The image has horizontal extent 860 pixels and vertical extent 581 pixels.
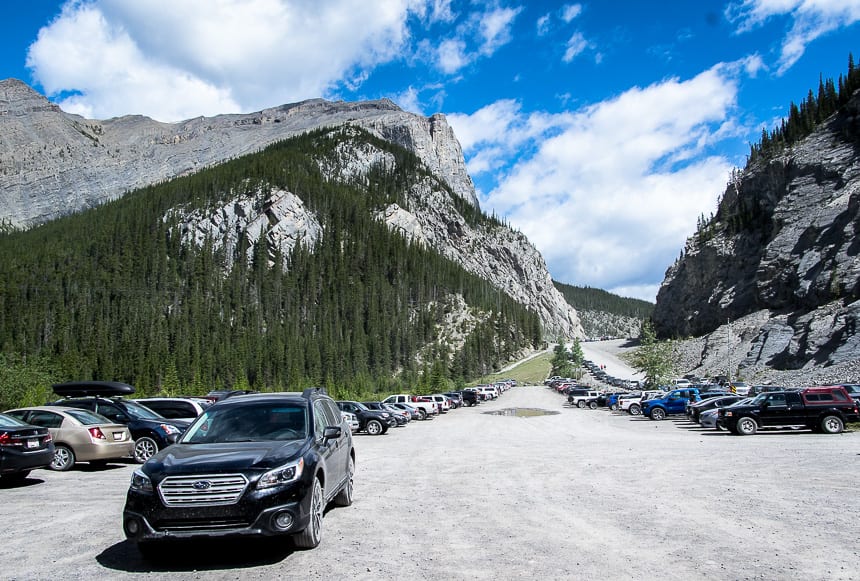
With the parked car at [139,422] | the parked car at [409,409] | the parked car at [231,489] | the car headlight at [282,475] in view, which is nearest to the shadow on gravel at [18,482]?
the parked car at [139,422]

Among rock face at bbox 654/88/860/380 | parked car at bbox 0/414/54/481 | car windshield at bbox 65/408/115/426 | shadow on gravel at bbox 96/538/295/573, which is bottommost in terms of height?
shadow on gravel at bbox 96/538/295/573

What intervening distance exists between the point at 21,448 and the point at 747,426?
24929mm

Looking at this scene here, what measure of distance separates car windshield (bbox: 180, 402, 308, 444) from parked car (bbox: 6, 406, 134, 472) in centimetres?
852

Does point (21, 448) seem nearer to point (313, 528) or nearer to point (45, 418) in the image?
point (45, 418)

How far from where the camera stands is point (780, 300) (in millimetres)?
84500

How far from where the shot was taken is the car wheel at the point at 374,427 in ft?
99.6

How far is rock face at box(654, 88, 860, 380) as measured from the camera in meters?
63.5

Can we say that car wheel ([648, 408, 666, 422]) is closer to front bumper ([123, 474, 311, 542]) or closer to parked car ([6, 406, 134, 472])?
parked car ([6, 406, 134, 472])

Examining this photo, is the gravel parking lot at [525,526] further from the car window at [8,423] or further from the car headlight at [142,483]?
the car window at [8,423]

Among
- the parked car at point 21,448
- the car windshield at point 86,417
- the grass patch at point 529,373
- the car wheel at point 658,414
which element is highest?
the grass patch at point 529,373

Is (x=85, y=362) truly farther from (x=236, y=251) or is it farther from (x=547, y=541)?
(x=547, y=541)

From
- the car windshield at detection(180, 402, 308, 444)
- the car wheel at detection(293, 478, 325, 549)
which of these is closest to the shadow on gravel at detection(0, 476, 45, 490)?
the car windshield at detection(180, 402, 308, 444)

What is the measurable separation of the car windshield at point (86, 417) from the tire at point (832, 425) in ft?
84.1

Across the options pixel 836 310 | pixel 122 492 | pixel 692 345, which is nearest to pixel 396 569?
pixel 122 492
